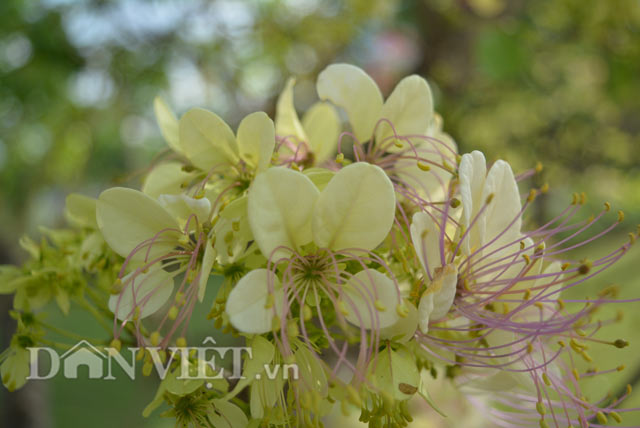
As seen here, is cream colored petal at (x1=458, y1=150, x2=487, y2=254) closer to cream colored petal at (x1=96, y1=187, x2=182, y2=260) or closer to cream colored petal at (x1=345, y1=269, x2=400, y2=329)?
cream colored petal at (x1=345, y1=269, x2=400, y2=329)

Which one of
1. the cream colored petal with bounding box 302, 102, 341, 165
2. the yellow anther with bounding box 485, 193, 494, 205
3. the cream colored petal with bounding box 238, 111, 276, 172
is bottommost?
the cream colored petal with bounding box 302, 102, 341, 165

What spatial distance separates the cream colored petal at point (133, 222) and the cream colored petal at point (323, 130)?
22 cm

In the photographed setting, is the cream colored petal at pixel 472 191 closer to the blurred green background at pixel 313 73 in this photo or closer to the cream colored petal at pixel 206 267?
the cream colored petal at pixel 206 267

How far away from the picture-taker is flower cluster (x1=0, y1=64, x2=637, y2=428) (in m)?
0.39

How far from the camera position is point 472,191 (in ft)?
1.42

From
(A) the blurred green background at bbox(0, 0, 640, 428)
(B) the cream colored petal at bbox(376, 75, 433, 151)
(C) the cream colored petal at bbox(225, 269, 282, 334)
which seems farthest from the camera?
(A) the blurred green background at bbox(0, 0, 640, 428)

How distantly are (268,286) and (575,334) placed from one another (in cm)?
30

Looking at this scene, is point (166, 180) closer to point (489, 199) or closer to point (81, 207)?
point (81, 207)

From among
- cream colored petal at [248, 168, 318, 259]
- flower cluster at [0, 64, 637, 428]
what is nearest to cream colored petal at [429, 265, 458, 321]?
flower cluster at [0, 64, 637, 428]

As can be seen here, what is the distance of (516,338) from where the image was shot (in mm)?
463

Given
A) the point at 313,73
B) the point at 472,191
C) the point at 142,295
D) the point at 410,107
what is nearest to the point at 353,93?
the point at 410,107

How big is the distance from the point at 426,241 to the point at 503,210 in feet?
0.27

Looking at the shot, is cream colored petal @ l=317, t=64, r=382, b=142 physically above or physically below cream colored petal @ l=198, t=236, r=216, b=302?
above

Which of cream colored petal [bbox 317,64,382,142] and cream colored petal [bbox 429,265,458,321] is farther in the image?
cream colored petal [bbox 317,64,382,142]
